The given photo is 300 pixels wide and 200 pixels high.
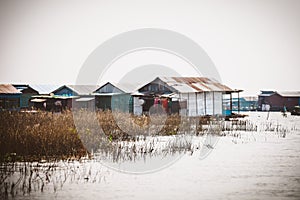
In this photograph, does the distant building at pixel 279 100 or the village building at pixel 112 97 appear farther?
the distant building at pixel 279 100

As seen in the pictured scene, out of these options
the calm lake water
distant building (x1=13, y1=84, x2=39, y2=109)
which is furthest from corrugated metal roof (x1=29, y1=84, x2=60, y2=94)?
the calm lake water

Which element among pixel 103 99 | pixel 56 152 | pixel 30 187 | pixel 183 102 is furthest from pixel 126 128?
pixel 103 99

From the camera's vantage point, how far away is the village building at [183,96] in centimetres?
3384

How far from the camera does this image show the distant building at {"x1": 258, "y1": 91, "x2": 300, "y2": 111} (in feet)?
220

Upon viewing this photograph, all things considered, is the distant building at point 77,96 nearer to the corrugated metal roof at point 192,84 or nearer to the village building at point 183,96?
the village building at point 183,96

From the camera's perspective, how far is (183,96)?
34312mm

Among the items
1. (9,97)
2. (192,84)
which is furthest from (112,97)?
(9,97)

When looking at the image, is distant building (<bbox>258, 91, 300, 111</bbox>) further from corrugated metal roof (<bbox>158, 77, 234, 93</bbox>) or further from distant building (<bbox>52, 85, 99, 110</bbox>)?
distant building (<bbox>52, 85, 99, 110</bbox>)

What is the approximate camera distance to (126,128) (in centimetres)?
1872

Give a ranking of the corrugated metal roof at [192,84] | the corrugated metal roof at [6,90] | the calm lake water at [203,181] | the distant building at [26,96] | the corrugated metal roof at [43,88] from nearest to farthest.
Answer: the calm lake water at [203,181] → the corrugated metal roof at [192,84] → the corrugated metal roof at [6,90] → the distant building at [26,96] → the corrugated metal roof at [43,88]

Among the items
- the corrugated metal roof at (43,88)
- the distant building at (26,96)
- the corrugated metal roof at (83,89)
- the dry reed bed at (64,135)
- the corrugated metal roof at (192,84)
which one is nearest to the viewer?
the dry reed bed at (64,135)

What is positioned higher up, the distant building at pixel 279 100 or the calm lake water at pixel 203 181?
the distant building at pixel 279 100

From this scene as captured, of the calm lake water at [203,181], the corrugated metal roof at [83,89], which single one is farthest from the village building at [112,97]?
the calm lake water at [203,181]

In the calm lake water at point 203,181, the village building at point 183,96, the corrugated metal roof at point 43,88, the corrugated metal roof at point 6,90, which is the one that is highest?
the corrugated metal roof at point 43,88
